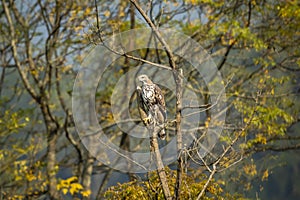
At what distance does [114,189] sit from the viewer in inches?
128

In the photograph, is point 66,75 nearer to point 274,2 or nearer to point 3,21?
point 3,21

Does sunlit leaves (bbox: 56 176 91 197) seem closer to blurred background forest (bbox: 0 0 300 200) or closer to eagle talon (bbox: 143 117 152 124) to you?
blurred background forest (bbox: 0 0 300 200)

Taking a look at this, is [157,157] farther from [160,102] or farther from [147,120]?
[160,102]

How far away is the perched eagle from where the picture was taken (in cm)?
274

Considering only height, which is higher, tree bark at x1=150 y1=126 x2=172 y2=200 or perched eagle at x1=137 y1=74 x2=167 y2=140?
perched eagle at x1=137 y1=74 x2=167 y2=140

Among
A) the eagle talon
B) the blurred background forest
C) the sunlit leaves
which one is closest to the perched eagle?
the eagle talon

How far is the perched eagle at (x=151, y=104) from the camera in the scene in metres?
2.74

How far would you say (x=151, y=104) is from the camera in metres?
2.78

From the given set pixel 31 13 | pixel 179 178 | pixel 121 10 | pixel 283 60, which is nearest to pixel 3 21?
pixel 31 13

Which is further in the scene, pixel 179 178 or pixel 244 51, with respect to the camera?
pixel 244 51

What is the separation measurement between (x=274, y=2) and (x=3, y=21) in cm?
454

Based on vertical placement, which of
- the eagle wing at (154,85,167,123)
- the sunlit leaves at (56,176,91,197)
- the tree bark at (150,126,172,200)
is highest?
the eagle wing at (154,85,167,123)

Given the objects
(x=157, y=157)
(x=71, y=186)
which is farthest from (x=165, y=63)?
(x=157, y=157)

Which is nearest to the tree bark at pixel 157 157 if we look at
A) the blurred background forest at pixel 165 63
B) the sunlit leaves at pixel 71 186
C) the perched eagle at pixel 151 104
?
the perched eagle at pixel 151 104
